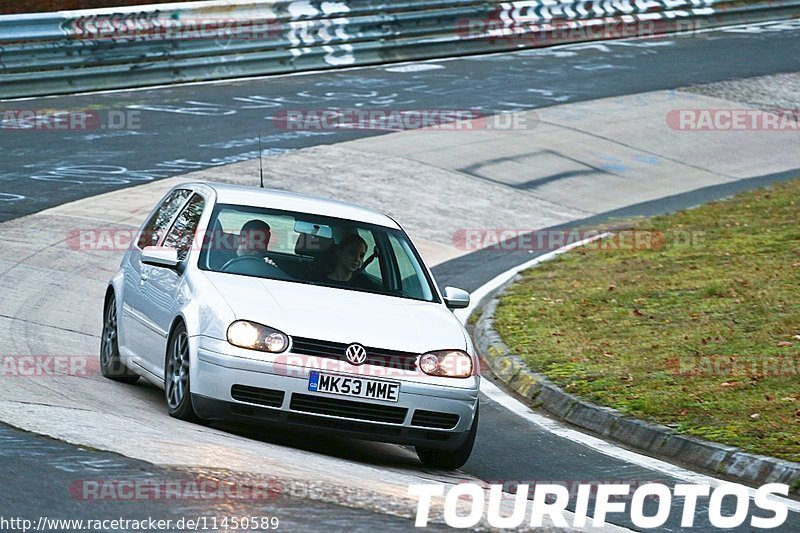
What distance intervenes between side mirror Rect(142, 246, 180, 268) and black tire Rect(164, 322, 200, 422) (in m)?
0.55

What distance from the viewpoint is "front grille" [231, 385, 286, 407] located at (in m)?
7.75

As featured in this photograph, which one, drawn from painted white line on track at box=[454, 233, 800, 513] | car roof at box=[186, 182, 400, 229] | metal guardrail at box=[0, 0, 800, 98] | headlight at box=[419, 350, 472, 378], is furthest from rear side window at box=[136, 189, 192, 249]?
metal guardrail at box=[0, 0, 800, 98]

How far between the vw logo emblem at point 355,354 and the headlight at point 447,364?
15.1 inches

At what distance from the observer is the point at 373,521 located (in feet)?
19.9

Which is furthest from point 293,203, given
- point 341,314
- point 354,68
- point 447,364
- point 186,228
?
point 354,68

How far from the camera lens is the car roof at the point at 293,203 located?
9.27m

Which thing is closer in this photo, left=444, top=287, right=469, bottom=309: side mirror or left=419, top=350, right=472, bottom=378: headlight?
left=419, top=350, right=472, bottom=378: headlight

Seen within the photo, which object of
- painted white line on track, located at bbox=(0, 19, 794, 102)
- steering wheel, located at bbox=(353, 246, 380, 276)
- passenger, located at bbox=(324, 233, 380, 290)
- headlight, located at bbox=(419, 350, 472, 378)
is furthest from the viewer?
painted white line on track, located at bbox=(0, 19, 794, 102)

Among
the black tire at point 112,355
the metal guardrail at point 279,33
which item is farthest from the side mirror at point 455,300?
the metal guardrail at point 279,33

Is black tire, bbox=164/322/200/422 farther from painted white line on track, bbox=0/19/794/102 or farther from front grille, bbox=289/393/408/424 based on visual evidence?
painted white line on track, bbox=0/19/794/102

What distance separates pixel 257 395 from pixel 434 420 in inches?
41.5

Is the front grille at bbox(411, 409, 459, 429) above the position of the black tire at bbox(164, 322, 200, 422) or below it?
below

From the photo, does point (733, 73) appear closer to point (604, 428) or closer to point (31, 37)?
point (31, 37)

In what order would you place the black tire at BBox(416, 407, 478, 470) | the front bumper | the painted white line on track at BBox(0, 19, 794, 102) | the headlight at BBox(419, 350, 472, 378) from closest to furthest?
the front bumper → the headlight at BBox(419, 350, 472, 378) → the black tire at BBox(416, 407, 478, 470) → the painted white line on track at BBox(0, 19, 794, 102)
